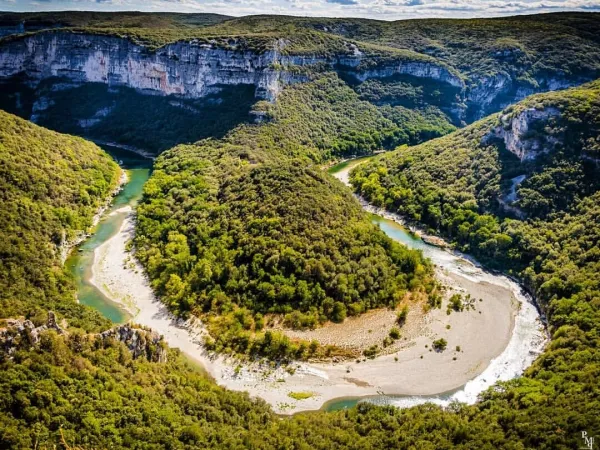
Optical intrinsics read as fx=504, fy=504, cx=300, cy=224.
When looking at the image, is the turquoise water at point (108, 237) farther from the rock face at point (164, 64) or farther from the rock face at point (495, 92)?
the rock face at point (495, 92)

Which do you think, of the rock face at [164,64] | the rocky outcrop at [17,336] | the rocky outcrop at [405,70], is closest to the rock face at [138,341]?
the rocky outcrop at [17,336]

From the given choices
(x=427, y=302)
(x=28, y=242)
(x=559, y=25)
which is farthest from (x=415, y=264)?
(x=559, y=25)

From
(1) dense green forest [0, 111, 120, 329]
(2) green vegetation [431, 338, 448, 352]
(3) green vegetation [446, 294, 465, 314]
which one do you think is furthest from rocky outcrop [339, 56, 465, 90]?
(2) green vegetation [431, 338, 448, 352]

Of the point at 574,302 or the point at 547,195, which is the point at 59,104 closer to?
the point at 547,195

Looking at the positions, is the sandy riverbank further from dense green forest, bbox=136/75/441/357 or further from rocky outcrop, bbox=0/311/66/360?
rocky outcrop, bbox=0/311/66/360

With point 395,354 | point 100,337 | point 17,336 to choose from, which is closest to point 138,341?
point 100,337

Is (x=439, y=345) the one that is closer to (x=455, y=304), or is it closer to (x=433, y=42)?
(x=455, y=304)
